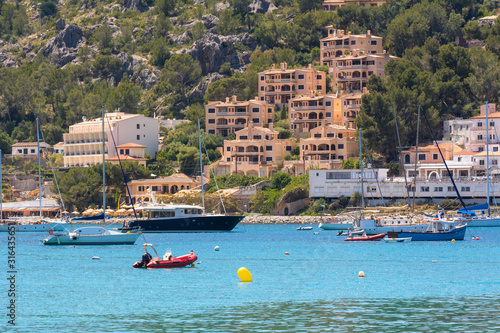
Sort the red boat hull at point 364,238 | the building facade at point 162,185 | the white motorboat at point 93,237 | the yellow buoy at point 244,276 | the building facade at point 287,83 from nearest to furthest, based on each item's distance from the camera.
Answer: the yellow buoy at point 244,276
the white motorboat at point 93,237
the red boat hull at point 364,238
the building facade at point 162,185
the building facade at point 287,83

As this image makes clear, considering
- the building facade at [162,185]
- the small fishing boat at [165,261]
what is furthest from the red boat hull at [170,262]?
the building facade at [162,185]

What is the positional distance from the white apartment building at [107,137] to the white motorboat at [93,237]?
58274mm

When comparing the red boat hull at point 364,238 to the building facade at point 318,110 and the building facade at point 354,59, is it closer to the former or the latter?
the building facade at point 318,110

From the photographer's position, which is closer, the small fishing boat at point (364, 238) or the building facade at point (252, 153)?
the small fishing boat at point (364, 238)

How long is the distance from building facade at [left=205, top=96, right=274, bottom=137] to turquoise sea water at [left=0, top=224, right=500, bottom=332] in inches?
2504

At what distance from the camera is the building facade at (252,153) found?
125606mm

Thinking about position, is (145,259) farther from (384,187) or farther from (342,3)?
(342,3)

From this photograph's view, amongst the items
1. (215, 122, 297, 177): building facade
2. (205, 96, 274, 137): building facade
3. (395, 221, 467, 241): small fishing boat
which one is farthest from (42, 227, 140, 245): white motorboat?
(205, 96, 274, 137): building facade

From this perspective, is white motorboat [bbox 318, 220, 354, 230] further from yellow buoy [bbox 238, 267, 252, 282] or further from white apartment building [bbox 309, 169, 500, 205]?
yellow buoy [bbox 238, 267, 252, 282]

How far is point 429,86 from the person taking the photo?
11856 centimetres

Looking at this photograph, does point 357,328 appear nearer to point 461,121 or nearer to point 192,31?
point 461,121

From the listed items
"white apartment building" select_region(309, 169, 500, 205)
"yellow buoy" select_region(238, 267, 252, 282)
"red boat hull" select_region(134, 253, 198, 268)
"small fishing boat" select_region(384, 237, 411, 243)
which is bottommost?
"small fishing boat" select_region(384, 237, 411, 243)

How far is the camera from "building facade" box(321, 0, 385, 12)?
16200 cm

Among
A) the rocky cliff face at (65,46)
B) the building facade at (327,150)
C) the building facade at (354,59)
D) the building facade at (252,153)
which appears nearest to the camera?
the building facade at (327,150)
